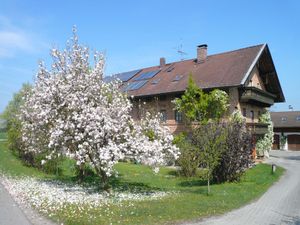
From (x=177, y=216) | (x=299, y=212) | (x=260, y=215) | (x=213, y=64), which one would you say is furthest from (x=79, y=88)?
(x=213, y=64)

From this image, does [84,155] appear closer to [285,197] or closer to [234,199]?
[234,199]

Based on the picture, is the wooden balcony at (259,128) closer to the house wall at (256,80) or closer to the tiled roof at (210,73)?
the house wall at (256,80)

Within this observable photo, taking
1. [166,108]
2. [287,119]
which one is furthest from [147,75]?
[287,119]

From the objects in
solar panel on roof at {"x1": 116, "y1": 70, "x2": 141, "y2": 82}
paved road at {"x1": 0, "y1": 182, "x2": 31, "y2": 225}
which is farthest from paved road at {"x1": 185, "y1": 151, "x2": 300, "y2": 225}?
solar panel on roof at {"x1": 116, "y1": 70, "x2": 141, "y2": 82}

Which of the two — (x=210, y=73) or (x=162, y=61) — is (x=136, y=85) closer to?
(x=162, y=61)

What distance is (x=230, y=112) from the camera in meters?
26.2

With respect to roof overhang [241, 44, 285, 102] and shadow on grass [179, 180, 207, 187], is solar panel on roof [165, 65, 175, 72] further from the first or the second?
shadow on grass [179, 180, 207, 187]

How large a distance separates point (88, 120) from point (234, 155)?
25.5ft

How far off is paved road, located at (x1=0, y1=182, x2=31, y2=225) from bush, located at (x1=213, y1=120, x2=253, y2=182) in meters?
9.46

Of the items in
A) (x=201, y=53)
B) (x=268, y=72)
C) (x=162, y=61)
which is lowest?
(x=268, y=72)

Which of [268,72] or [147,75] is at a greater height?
[147,75]

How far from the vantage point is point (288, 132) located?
Result: 47281 millimetres

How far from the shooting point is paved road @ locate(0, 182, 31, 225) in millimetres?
8719

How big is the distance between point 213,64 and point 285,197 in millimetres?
18459
